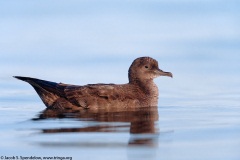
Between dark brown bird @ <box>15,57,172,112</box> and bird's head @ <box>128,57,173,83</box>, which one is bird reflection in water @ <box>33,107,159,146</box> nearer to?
dark brown bird @ <box>15,57,172,112</box>

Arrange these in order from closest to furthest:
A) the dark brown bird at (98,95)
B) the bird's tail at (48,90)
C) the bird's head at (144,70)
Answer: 1. the dark brown bird at (98,95)
2. the bird's tail at (48,90)
3. the bird's head at (144,70)

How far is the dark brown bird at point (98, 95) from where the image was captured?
1739 cm

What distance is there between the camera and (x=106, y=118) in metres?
15.4

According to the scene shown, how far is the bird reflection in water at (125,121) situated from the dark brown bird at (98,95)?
1.13ft

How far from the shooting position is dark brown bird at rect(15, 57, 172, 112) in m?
17.4

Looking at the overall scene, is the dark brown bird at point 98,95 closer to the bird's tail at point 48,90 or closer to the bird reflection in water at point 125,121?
the bird's tail at point 48,90

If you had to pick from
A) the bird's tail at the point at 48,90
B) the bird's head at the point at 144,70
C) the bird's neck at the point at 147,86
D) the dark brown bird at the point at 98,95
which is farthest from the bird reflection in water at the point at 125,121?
the bird's head at the point at 144,70

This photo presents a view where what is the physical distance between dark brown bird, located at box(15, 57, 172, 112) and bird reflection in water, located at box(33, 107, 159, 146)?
0.35m

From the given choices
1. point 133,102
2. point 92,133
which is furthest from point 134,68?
point 92,133

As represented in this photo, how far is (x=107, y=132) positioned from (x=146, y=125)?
47.5 inches

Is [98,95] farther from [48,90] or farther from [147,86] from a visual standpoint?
[147,86]

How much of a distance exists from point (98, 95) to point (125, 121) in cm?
274

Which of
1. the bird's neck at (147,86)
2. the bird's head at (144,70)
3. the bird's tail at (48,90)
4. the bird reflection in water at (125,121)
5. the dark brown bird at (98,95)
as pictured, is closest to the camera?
the bird reflection in water at (125,121)

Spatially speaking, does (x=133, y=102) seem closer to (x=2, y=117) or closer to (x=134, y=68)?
(x=134, y=68)
